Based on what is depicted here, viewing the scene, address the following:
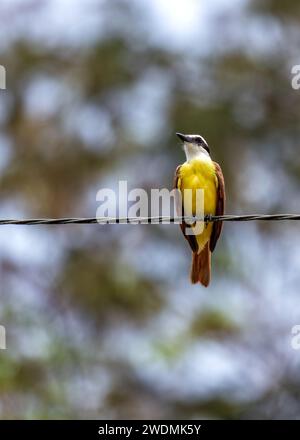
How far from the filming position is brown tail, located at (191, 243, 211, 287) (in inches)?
389

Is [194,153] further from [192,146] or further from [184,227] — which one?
[184,227]

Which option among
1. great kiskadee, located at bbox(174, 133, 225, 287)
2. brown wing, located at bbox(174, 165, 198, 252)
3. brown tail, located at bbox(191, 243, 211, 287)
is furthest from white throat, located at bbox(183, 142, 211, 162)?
brown tail, located at bbox(191, 243, 211, 287)

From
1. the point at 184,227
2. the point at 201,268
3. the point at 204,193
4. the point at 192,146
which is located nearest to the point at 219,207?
the point at 204,193

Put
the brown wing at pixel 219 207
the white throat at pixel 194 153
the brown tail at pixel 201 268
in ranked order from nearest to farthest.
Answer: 1. the brown wing at pixel 219 207
2. the brown tail at pixel 201 268
3. the white throat at pixel 194 153

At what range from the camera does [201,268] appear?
995 cm

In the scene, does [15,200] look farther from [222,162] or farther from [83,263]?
[222,162]

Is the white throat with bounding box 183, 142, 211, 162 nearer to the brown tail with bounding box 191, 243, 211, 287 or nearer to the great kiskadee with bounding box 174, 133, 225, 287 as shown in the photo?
the great kiskadee with bounding box 174, 133, 225, 287

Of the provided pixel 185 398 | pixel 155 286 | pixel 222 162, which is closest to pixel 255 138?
pixel 222 162

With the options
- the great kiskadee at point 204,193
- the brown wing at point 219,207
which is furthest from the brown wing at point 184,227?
the brown wing at point 219,207

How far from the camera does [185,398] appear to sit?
1783 centimetres

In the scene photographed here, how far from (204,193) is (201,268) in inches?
23.7

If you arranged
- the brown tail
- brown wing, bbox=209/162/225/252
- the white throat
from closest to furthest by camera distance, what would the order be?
brown wing, bbox=209/162/225/252
the brown tail
the white throat

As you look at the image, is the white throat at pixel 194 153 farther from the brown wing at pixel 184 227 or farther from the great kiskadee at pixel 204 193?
the brown wing at pixel 184 227

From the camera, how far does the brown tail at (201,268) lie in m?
9.88
